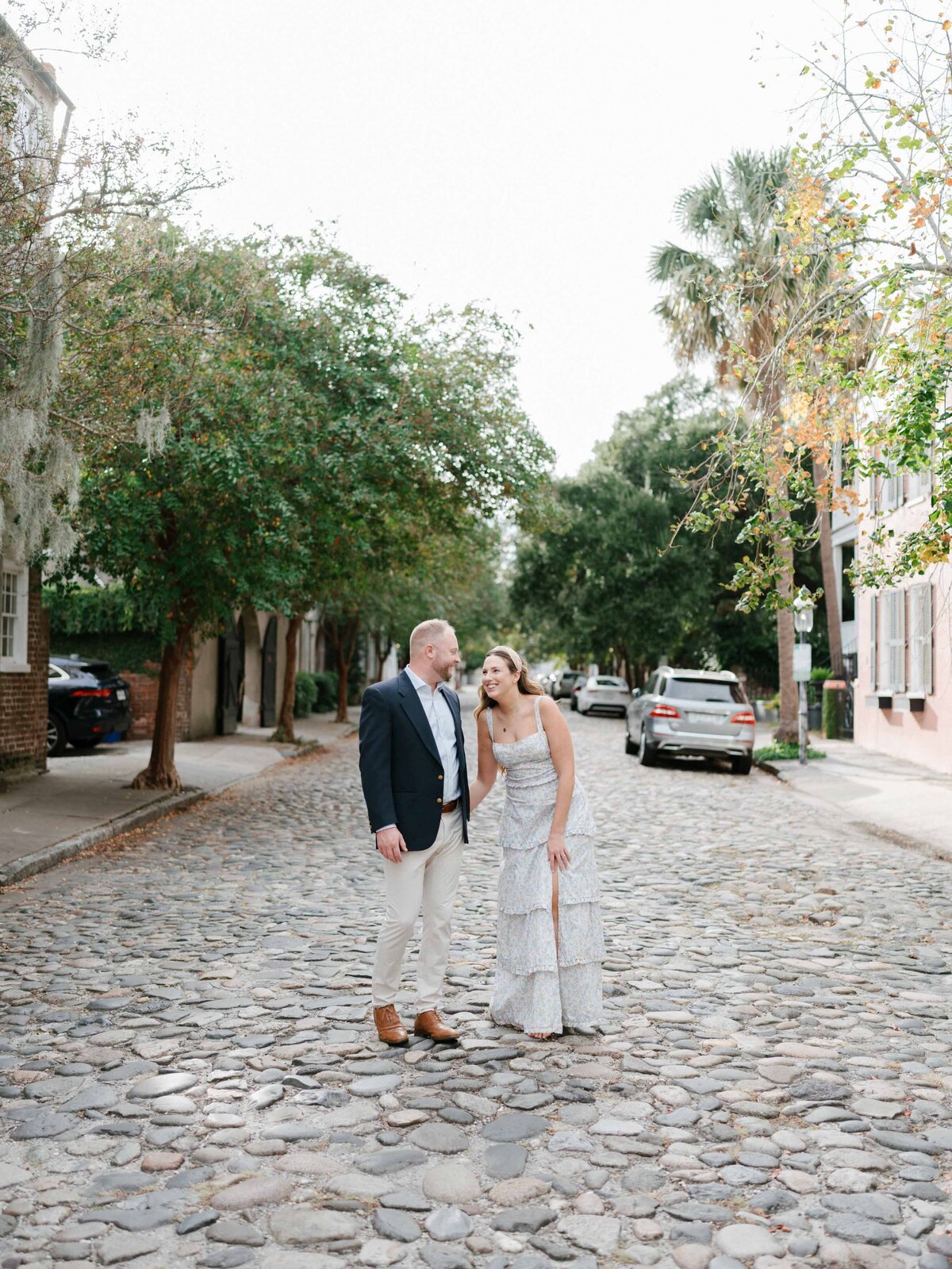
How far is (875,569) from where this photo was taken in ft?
37.7

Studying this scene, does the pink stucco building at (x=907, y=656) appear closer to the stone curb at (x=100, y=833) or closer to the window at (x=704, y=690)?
the window at (x=704, y=690)

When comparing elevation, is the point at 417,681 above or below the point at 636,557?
below

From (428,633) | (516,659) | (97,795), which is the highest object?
(428,633)

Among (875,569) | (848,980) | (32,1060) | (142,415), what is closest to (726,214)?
(875,569)

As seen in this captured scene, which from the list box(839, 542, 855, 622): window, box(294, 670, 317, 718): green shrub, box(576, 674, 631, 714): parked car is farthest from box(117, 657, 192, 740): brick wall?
box(839, 542, 855, 622): window

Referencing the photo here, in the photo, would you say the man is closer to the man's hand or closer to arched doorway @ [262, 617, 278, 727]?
the man's hand

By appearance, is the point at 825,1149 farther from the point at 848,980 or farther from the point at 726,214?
the point at 726,214

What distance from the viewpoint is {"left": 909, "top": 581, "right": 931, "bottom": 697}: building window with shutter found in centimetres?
2025

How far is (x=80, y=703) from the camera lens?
18.9 m

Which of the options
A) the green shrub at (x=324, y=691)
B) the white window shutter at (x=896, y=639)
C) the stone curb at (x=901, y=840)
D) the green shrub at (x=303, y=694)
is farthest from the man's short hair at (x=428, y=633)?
the green shrub at (x=324, y=691)

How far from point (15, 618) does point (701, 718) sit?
1087cm

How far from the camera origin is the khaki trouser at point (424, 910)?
525cm

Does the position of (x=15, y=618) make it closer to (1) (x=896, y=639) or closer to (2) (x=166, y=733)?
(2) (x=166, y=733)

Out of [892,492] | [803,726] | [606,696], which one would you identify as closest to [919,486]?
[892,492]
